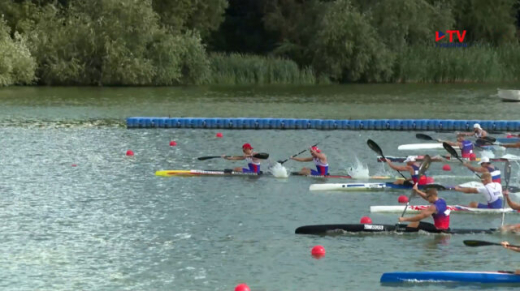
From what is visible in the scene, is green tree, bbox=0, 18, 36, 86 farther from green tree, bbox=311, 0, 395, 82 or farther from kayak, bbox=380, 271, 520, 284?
kayak, bbox=380, 271, 520, 284

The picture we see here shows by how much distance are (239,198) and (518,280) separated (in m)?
8.88

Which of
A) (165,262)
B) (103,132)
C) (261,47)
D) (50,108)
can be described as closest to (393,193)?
(165,262)

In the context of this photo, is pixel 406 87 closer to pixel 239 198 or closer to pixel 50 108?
pixel 50 108

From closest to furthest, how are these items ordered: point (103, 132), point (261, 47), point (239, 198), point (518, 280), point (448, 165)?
point (518, 280) < point (239, 198) < point (448, 165) < point (103, 132) < point (261, 47)

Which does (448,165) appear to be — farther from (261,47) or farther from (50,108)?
(261,47)

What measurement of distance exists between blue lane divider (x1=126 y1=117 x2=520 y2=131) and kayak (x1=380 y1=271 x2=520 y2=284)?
20.0m

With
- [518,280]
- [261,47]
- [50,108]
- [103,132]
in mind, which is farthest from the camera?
[261,47]

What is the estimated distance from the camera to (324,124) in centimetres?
3606

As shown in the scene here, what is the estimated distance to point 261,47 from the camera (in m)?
70.4

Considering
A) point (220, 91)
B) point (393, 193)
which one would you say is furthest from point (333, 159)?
point (220, 91)

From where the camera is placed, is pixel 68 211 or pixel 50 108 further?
pixel 50 108

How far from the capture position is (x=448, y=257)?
1744 cm

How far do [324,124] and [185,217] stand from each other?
1566 centimetres

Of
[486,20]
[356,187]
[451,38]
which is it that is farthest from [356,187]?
[486,20]
